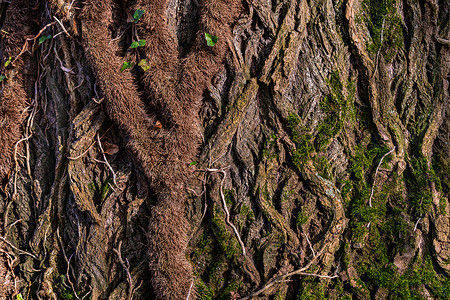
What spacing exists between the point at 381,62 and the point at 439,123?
28.4 inches

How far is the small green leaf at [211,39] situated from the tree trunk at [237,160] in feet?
0.03

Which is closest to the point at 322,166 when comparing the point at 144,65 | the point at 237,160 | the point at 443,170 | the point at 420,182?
the point at 237,160

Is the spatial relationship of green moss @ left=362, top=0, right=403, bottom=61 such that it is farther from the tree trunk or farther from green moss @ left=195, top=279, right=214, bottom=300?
green moss @ left=195, top=279, right=214, bottom=300

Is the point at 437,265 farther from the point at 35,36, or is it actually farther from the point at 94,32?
the point at 35,36

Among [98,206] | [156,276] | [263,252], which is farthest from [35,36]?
[263,252]

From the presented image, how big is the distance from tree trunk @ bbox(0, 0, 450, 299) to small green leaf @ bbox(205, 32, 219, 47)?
10 millimetres

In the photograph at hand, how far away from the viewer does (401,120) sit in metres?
2.67

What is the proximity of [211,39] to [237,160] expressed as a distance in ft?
3.02

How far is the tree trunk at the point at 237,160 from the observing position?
2373 mm

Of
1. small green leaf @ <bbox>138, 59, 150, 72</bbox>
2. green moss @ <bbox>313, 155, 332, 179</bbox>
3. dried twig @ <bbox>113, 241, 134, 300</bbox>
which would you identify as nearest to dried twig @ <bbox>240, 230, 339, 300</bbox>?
green moss @ <bbox>313, 155, 332, 179</bbox>

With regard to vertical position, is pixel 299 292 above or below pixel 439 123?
below

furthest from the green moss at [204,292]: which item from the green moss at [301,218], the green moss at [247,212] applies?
the green moss at [301,218]

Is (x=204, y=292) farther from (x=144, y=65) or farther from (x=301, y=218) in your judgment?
(x=144, y=65)

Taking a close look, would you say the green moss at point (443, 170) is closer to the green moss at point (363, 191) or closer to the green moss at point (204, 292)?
the green moss at point (363, 191)
